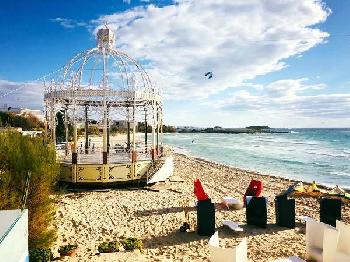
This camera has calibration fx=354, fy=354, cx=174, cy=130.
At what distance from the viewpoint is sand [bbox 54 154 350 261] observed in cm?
902

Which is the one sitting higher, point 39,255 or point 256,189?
point 256,189

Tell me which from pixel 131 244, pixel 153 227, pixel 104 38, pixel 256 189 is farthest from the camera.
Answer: pixel 104 38

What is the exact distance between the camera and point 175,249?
9336 millimetres

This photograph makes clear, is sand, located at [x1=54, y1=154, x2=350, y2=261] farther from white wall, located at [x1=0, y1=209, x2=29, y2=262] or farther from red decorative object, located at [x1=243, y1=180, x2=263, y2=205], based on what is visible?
white wall, located at [x1=0, y1=209, x2=29, y2=262]

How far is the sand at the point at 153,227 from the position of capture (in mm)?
9016

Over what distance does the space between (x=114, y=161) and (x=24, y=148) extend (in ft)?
25.6

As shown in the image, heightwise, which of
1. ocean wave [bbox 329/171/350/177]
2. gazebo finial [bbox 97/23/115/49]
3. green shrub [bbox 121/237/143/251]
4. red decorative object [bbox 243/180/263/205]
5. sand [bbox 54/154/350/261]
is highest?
gazebo finial [bbox 97/23/115/49]

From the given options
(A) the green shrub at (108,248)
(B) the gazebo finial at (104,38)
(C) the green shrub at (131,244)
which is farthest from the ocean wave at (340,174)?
(A) the green shrub at (108,248)

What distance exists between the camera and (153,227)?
11141 mm

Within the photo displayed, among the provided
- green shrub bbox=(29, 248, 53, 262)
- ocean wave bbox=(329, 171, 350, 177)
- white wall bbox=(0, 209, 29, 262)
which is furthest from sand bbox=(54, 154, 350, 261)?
ocean wave bbox=(329, 171, 350, 177)

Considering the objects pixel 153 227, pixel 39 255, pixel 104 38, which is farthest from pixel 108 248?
pixel 104 38

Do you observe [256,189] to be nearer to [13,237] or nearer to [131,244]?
[131,244]

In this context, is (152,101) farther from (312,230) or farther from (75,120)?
(312,230)

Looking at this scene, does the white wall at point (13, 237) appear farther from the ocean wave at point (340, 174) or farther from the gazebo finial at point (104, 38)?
the ocean wave at point (340, 174)
